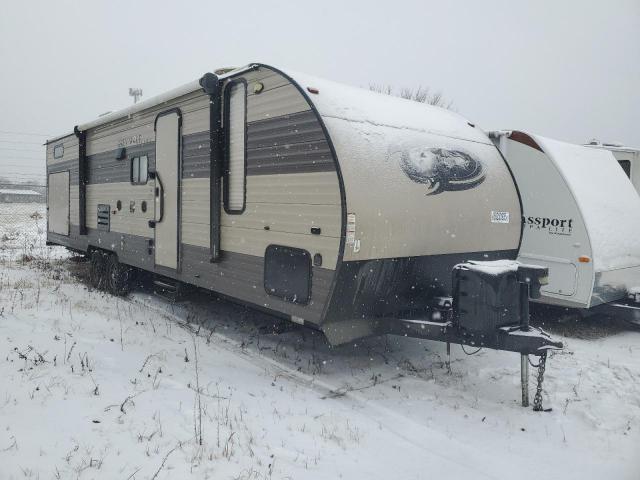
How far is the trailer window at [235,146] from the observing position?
583cm

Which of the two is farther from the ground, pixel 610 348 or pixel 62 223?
pixel 62 223

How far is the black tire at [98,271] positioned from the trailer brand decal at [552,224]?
7.38 m

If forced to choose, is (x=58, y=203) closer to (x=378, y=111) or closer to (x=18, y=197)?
(x=378, y=111)

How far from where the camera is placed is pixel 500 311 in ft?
15.7

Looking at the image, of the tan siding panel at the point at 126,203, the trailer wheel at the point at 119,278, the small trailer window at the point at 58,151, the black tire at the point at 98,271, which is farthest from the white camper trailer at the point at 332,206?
the small trailer window at the point at 58,151

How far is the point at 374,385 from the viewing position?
530 centimetres

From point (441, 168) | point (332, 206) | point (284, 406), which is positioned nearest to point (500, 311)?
point (441, 168)

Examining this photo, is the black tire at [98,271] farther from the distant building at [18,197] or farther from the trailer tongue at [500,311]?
the distant building at [18,197]

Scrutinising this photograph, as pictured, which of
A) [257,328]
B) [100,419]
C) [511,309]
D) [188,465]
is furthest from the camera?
[257,328]

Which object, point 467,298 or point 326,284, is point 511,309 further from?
point 326,284

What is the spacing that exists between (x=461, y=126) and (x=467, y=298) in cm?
264

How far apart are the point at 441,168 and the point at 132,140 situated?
5232mm

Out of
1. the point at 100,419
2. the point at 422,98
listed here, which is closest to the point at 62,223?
the point at 100,419

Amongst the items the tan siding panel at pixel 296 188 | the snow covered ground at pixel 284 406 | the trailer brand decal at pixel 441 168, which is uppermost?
the trailer brand decal at pixel 441 168
